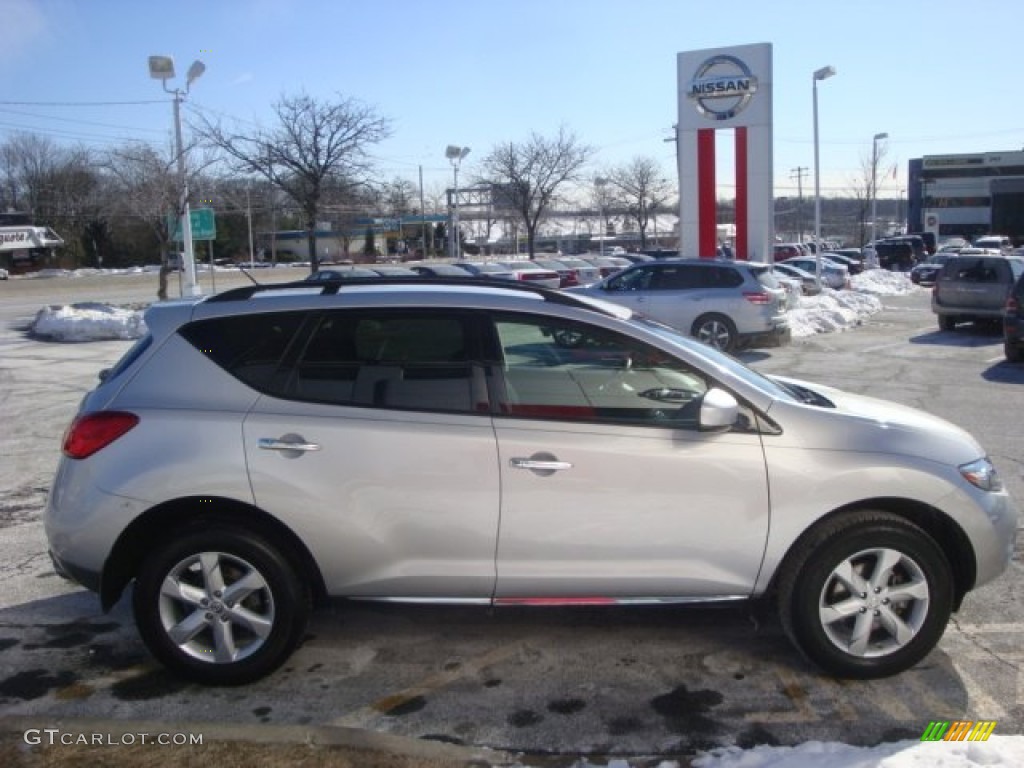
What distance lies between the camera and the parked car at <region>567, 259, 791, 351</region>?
51.8 feet

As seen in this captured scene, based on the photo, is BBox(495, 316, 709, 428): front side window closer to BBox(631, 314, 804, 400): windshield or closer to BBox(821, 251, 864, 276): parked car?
BBox(631, 314, 804, 400): windshield

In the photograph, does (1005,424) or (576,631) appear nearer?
(576,631)

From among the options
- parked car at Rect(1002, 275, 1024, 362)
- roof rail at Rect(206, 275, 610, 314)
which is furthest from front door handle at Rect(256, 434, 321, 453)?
parked car at Rect(1002, 275, 1024, 362)

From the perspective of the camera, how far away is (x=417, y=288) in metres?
4.26

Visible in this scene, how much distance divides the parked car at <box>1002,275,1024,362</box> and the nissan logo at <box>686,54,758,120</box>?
10.1 meters

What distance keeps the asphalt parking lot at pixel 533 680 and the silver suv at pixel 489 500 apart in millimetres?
217

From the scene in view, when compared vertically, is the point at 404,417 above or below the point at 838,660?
above

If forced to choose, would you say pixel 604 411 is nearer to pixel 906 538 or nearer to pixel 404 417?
pixel 404 417

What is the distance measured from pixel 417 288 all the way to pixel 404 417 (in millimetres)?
703

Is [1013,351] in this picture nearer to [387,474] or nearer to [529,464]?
[529,464]

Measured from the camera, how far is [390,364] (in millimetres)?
3992

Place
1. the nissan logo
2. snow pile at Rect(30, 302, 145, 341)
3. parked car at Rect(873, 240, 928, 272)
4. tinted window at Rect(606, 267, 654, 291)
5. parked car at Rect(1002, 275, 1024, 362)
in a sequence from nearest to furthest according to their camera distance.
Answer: parked car at Rect(1002, 275, 1024, 362) → tinted window at Rect(606, 267, 654, 291) → snow pile at Rect(30, 302, 145, 341) → the nissan logo → parked car at Rect(873, 240, 928, 272)

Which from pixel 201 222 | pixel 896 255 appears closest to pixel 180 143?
pixel 201 222

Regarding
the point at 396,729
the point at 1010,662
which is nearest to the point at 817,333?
the point at 1010,662
